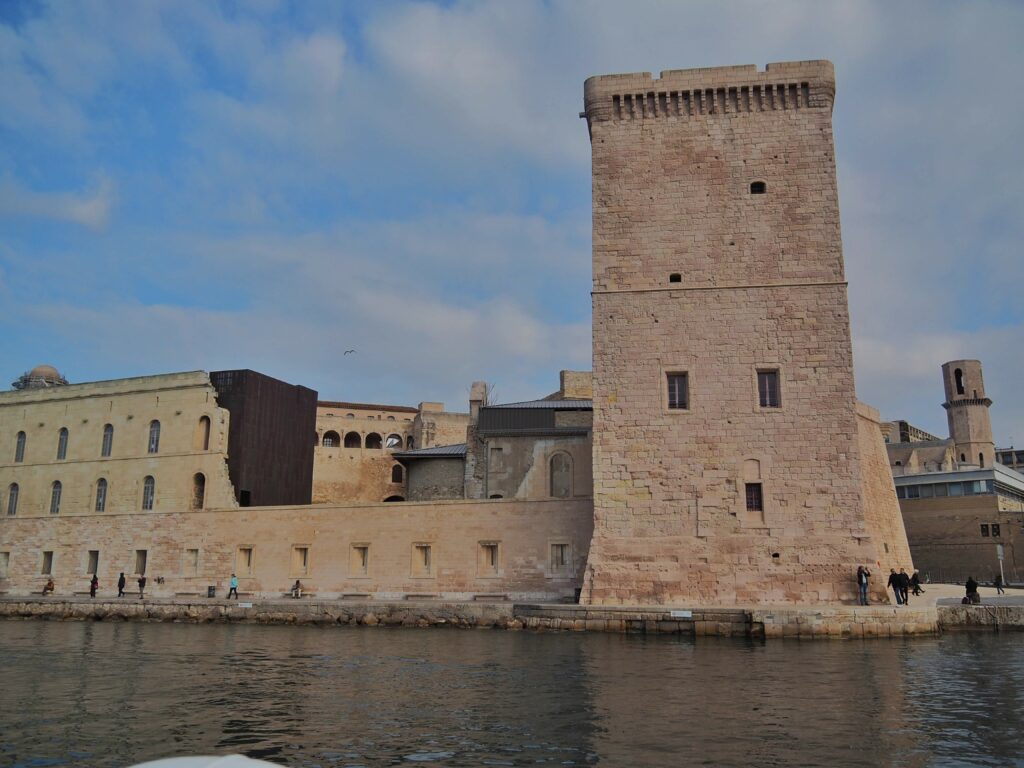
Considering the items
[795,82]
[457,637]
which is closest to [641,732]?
[457,637]

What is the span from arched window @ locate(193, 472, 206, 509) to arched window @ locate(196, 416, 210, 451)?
1018mm

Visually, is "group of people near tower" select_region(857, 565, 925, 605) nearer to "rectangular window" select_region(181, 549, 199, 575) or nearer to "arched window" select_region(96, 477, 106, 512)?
"rectangular window" select_region(181, 549, 199, 575)

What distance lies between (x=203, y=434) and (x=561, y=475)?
13193 millimetres

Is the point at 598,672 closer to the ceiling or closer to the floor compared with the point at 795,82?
closer to the floor

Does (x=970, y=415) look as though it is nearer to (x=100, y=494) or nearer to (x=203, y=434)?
(x=203, y=434)

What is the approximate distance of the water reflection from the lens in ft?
30.9

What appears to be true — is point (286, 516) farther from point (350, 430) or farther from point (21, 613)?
point (350, 430)

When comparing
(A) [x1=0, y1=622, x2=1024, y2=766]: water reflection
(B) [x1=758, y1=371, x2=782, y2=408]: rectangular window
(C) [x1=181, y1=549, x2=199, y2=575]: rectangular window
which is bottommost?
(A) [x1=0, y1=622, x2=1024, y2=766]: water reflection

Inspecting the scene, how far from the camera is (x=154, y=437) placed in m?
32.9

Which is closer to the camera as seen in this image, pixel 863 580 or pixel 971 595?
pixel 863 580

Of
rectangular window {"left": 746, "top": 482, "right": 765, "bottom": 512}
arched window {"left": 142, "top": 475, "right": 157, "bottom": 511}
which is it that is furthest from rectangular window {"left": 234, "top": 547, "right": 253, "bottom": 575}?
rectangular window {"left": 746, "top": 482, "right": 765, "bottom": 512}

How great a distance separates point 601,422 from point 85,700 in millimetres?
13675

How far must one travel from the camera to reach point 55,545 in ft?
109

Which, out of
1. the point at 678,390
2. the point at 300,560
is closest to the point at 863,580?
the point at 678,390
